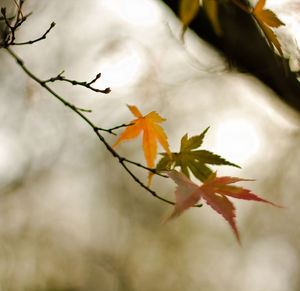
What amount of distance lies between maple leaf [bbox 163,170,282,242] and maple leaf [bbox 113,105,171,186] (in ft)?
0.47

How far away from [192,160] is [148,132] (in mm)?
144

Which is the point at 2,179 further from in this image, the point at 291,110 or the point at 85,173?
the point at 291,110

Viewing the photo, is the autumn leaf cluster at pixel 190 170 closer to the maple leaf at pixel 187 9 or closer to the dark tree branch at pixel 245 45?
the maple leaf at pixel 187 9

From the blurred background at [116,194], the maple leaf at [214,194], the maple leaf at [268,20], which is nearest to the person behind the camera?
the maple leaf at [214,194]

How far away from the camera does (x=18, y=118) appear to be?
4.69 metres

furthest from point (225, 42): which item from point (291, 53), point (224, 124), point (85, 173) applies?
point (85, 173)

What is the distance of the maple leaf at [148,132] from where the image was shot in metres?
0.81

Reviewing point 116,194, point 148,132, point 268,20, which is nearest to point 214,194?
point 148,132

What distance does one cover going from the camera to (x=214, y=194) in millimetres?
634

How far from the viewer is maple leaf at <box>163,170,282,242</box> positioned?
0.55 metres

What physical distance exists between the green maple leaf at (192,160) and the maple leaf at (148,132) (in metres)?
0.04

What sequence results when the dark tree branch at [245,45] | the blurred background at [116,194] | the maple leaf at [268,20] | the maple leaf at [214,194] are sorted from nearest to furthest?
the maple leaf at [214,194], the maple leaf at [268,20], the dark tree branch at [245,45], the blurred background at [116,194]

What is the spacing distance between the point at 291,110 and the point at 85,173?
4870 millimetres

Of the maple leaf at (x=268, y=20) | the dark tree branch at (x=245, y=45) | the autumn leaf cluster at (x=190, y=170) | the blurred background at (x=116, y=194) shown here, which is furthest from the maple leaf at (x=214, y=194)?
the blurred background at (x=116, y=194)
